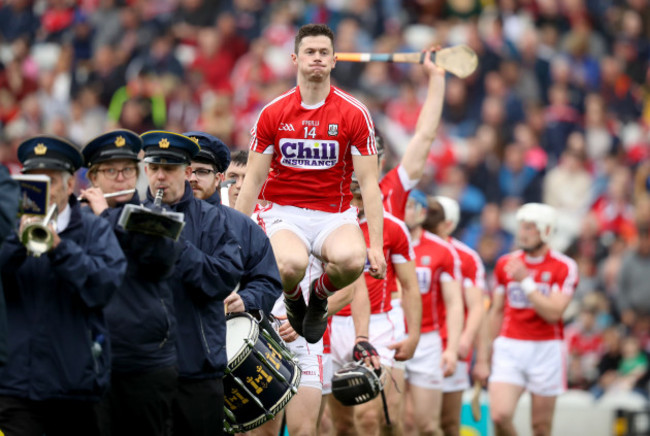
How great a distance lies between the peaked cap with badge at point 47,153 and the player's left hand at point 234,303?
1.73m

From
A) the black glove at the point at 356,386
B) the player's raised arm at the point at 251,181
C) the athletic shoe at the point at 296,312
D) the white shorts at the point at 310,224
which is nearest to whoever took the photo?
the player's raised arm at the point at 251,181

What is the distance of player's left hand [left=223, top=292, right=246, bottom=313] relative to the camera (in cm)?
771

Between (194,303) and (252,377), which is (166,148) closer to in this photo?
(194,303)

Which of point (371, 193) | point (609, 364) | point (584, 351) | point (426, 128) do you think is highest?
point (426, 128)

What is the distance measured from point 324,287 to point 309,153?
93 centimetres

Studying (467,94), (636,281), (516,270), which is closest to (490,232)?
(636,281)

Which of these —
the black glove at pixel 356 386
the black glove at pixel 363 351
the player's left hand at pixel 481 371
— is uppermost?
the black glove at pixel 363 351

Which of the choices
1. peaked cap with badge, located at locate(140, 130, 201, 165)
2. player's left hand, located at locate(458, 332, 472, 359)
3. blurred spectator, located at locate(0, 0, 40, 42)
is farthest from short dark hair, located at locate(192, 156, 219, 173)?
blurred spectator, located at locate(0, 0, 40, 42)

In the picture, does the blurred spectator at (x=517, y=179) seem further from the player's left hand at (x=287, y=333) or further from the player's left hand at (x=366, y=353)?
the player's left hand at (x=287, y=333)

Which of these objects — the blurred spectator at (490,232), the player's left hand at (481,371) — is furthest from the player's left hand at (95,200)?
the blurred spectator at (490,232)

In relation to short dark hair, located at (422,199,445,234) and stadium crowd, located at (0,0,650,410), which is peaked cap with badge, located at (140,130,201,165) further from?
stadium crowd, located at (0,0,650,410)

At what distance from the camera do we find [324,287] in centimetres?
853

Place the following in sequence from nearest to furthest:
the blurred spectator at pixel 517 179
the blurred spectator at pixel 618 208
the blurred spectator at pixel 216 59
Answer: the blurred spectator at pixel 618 208
the blurred spectator at pixel 517 179
the blurred spectator at pixel 216 59

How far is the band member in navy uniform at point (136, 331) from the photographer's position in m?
6.65
